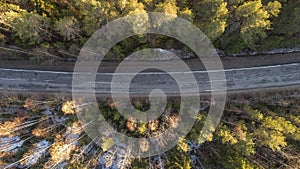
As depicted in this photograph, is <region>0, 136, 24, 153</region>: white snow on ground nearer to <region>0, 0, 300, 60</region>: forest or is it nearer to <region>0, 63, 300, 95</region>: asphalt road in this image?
<region>0, 63, 300, 95</region>: asphalt road

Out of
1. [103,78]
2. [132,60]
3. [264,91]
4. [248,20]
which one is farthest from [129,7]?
[264,91]

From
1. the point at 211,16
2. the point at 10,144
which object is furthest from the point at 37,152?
the point at 211,16

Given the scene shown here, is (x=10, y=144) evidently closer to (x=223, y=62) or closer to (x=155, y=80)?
(x=155, y=80)

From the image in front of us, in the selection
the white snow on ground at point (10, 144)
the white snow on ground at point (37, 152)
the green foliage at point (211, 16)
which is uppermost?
the green foliage at point (211, 16)

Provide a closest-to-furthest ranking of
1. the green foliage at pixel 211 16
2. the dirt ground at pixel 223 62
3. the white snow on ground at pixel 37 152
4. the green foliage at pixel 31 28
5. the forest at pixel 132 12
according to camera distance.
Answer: the green foliage at pixel 211 16 < the forest at pixel 132 12 < the green foliage at pixel 31 28 < the white snow on ground at pixel 37 152 < the dirt ground at pixel 223 62

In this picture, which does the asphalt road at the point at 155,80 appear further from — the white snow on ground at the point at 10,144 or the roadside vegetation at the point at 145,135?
the white snow on ground at the point at 10,144

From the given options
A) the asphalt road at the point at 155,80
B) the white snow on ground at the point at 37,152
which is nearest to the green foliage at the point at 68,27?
the asphalt road at the point at 155,80

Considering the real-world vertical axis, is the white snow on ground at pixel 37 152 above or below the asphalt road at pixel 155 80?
below

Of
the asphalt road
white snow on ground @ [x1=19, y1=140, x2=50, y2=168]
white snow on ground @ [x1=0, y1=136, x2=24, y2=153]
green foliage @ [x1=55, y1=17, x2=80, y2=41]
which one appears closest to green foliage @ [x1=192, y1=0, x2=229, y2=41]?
the asphalt road
